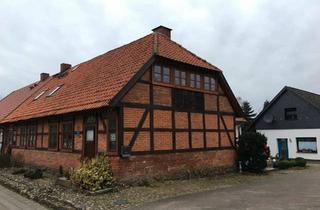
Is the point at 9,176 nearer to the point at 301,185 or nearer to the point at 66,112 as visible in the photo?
the point at 66,112

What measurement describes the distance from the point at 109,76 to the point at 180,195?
675cm

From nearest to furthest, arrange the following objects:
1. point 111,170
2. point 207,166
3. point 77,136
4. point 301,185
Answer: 1. point 111,170
2. point 301,185
3. point 77,136
4. point 207,166

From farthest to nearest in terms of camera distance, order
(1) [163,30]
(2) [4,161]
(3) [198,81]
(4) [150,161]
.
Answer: (2) [4,161] → (1) [163,30] → (3) [198,81] → (4) [150,161]

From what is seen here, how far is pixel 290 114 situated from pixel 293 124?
1105 mm

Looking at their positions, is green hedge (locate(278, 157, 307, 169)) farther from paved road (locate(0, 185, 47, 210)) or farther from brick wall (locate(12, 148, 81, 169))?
paved road (locate(0, 185, 47, 210))

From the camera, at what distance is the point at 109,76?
15.5 metres

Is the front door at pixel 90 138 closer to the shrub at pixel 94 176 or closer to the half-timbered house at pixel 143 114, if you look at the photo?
the half-timbered house at pixel 143 114

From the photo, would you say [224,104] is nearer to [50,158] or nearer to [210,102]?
[210,102]

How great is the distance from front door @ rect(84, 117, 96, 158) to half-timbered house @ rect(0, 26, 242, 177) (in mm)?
42

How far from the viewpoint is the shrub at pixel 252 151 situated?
17.6 metres

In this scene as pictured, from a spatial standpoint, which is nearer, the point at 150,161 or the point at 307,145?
the point at 150,161

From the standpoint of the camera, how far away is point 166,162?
14281mm

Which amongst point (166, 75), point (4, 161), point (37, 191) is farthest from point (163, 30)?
point (4, 161)

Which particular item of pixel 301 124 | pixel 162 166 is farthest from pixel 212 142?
pixel 301 124
